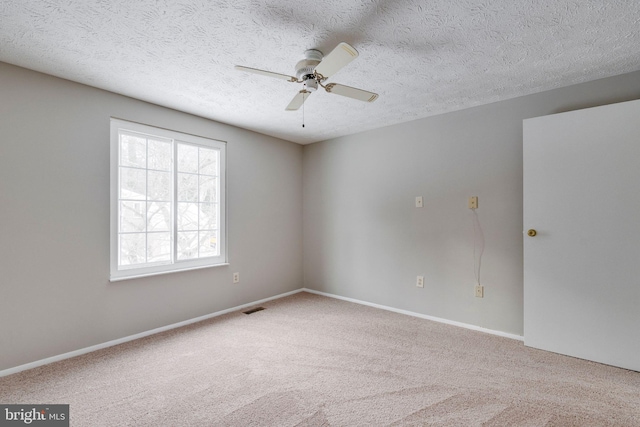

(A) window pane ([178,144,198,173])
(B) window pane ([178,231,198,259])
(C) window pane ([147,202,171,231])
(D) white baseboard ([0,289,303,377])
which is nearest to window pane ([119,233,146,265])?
(C) window pane ([147,202,171,231])

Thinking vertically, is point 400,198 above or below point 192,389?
above

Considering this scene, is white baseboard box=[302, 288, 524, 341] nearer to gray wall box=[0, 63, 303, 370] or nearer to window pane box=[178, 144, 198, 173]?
gray wall box=[0, 63, 303, 370]

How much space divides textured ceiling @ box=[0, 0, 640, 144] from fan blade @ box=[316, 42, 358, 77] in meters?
0.23

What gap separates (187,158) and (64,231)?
1335 millimetres

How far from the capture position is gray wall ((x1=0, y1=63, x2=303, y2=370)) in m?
2.21

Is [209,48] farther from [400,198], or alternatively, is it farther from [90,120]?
[400,198]

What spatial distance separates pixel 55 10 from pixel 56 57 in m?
0.64

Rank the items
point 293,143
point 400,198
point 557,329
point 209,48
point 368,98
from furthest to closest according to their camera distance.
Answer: point 293,143 < point 400,198 < point 557,329 < point 368,98 < point 209,48

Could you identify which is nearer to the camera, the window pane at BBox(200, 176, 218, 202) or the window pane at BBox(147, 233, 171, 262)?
the window pane at BBox(147, 233, 171, 262)

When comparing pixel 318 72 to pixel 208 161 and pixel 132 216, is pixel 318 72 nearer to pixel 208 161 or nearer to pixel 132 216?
pixel 208 161

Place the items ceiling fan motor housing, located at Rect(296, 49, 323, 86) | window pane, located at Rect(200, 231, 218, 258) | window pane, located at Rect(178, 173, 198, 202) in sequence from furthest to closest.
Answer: window pane, located at Rect(200, 231, 218, 258) → window pane, located at Rect(178, 173, 198, 202) → ceiling fan motor housing, located at Rect(296, 49, 323, 86)

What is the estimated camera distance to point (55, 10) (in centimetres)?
162

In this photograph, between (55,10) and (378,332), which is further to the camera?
(378,332)

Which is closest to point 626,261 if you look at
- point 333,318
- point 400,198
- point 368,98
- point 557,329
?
point 557,329
